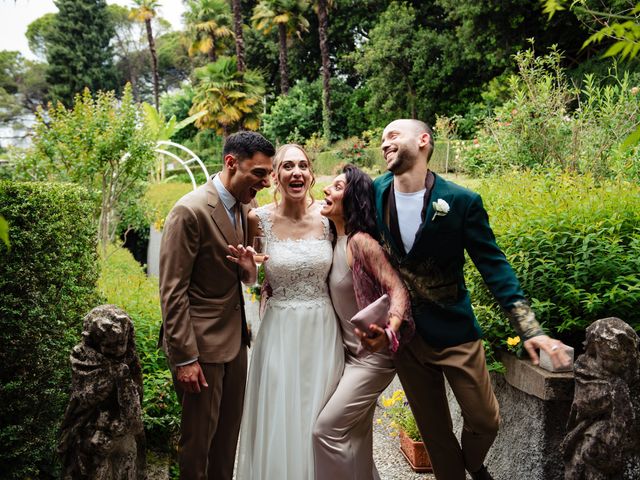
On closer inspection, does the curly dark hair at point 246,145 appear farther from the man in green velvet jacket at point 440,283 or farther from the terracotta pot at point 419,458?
the terracotta pot at point 419,458

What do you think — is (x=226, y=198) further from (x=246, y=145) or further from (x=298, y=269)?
(x=298, y=269)

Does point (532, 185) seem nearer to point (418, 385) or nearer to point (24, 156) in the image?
point (418, 385)

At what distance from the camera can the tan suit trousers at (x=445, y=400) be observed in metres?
3.59

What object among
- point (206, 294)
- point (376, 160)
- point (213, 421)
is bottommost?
point (376, 160)

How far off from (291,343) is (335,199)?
95cm

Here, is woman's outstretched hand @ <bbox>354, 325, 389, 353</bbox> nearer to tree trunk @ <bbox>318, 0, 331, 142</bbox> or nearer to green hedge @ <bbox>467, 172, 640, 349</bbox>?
green hedge @ <bbox>467, 172, 640, 349</bbox>

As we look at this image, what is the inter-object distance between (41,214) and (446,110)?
26838 millimetres

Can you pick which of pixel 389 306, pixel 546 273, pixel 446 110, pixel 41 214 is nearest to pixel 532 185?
pixel 546 273

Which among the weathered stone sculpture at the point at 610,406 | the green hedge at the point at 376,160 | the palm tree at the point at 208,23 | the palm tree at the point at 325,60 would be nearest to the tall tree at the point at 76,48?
the palm tree at the point at 208,23

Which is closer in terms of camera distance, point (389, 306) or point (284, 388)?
point (389, 306)

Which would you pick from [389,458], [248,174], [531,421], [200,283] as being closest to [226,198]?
[248,174]

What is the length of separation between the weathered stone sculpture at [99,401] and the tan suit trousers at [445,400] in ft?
5.26

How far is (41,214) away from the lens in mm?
3977

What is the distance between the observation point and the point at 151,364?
5.19 m
